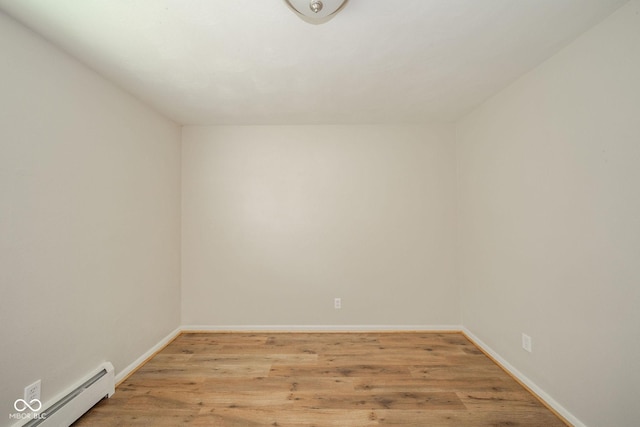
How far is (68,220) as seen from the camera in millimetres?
1879

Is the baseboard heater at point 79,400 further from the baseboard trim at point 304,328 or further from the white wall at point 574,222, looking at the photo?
the white wall at point 574,222

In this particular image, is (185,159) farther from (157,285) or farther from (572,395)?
(572,395)

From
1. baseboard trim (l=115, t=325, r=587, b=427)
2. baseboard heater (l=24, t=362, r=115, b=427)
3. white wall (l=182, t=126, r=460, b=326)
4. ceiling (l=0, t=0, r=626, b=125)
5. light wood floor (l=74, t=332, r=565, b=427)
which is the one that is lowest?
light wood floor (l=74, t=332, r=565, b=427)

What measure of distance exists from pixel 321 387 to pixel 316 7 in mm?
2577

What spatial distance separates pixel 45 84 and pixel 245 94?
52.2 inches

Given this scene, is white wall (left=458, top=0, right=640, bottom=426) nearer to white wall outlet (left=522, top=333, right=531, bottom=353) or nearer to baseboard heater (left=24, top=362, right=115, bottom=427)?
white wall outlet (left=522, top=333, right=531, bottom=353)

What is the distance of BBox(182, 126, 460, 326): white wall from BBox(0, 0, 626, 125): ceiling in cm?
74

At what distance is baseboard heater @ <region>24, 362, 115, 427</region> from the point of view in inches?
65.3

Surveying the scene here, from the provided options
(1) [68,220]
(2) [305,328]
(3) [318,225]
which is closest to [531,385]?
(2) [305,328]

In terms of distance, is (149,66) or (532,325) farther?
(532,325)

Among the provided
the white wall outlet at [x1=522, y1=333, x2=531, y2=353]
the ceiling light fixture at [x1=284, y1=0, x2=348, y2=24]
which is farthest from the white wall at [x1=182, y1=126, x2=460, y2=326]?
the ceiling light fixture at [x1=284, y1=0, x2=348, y2=24]

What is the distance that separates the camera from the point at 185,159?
3.40 m

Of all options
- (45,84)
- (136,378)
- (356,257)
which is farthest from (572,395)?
(45,84)

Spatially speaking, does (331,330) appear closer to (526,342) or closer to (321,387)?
(321,387)
